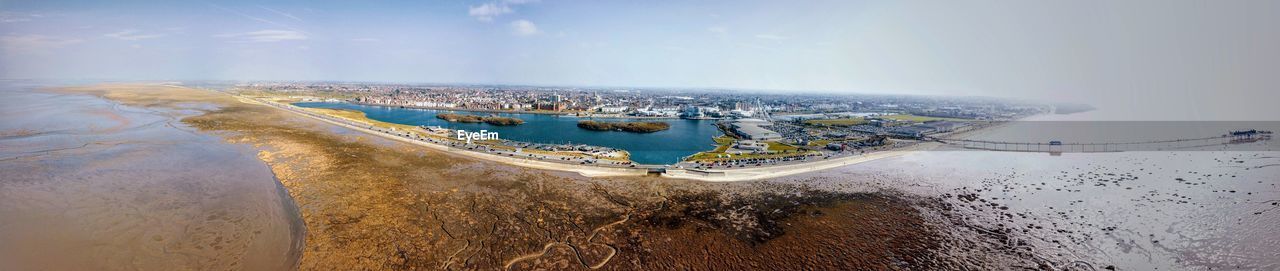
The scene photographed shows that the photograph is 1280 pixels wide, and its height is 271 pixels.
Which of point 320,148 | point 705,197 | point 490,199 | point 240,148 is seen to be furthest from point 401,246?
point 240,148

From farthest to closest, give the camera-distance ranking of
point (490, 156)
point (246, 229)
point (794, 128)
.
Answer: point (794, 128)
point (490, 156)
point (246, 229)

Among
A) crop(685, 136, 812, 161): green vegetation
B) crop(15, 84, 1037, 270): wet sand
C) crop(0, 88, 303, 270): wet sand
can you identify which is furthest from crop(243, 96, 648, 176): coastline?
crop(0, 88, 303, 270): wet sand

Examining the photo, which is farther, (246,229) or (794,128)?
(794,128)

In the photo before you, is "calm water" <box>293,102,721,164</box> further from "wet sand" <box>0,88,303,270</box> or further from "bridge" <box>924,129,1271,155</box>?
"bridge" <box>924,129,1271,155</box>

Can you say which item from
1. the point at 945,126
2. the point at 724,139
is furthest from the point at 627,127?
the point at 945,126

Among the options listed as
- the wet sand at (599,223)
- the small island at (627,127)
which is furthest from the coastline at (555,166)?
the small island at (627,127)

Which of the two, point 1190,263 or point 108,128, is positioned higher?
point 108,128

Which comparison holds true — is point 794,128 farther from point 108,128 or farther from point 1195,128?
point 108,128
